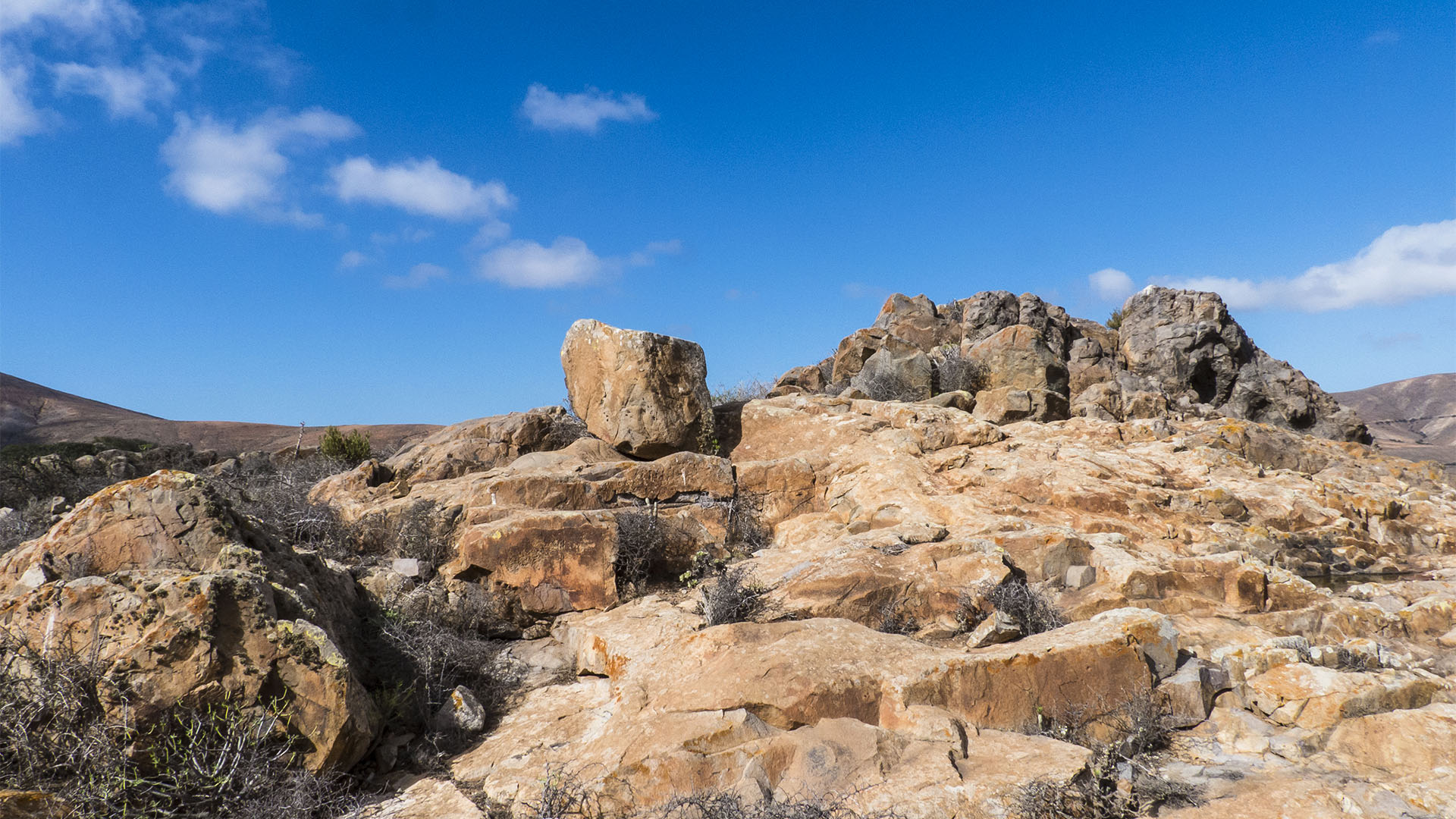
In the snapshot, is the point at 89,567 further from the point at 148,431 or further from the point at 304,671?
the point at 148,431

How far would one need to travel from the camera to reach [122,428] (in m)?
34.4

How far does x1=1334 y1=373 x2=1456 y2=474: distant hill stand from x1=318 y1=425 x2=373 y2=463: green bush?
56.2 metres

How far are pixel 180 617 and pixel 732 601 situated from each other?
3.79 m

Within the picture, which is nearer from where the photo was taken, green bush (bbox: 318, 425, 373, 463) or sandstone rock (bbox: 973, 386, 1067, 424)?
sandstone rock (bbox: 973, 386, 1067, 424)

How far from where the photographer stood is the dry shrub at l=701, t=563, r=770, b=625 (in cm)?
599

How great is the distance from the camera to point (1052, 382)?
14.1 meters

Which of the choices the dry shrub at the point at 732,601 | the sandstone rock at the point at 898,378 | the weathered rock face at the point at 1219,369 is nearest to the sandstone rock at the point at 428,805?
the dry shrub at the point at 732,601

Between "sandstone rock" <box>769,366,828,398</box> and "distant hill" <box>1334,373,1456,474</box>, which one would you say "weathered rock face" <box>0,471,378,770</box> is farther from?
"distant hill" <box>1334,373,1456,474</box>

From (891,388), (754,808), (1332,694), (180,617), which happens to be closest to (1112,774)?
(1332,694)

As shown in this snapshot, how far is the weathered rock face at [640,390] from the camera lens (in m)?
9.84

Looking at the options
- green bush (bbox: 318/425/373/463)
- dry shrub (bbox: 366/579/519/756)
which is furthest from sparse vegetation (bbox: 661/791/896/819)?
green bush (bbox: 318/425/373/463)

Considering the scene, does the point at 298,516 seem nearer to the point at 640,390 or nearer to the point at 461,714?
the point at 461,714

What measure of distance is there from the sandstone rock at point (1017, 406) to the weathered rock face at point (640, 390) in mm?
4833

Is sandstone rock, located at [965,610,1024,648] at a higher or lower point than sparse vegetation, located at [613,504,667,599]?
lower
